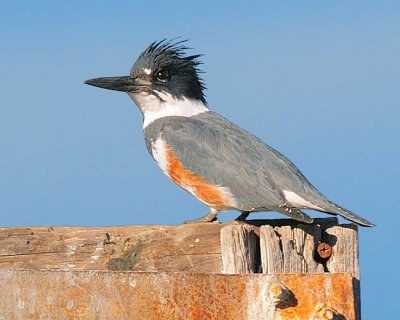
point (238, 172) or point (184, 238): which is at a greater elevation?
point (238, 172)

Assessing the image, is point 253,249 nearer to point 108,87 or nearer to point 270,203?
point 270,203

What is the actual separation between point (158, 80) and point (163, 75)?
0.06 m

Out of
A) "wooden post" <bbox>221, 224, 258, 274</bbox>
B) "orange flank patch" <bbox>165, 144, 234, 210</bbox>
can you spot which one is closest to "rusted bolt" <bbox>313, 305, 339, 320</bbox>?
"wooden post" <bbox>221, 224, 258, 274</bbox>

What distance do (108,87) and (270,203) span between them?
2196mm

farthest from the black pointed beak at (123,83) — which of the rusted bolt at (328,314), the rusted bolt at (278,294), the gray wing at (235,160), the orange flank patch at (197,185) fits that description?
the rusted bolt at (328,314)

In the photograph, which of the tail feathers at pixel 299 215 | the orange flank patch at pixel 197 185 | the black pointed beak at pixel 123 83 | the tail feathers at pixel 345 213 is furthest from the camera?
the black pointed beak at pixel 123 83

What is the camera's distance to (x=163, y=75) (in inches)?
281

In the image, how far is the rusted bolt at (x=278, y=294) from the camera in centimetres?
355

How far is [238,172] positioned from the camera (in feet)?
19.0

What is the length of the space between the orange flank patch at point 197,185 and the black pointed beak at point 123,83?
2.85ft

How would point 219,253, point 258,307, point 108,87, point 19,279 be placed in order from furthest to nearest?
point 108,87
point 219,253
point 19,279
point 258,307

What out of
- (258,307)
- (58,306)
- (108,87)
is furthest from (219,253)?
(108,87)

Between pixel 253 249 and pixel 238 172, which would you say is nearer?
pixel 253 249

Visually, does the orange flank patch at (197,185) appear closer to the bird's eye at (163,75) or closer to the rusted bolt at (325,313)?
the bird's eye at (163,75)
